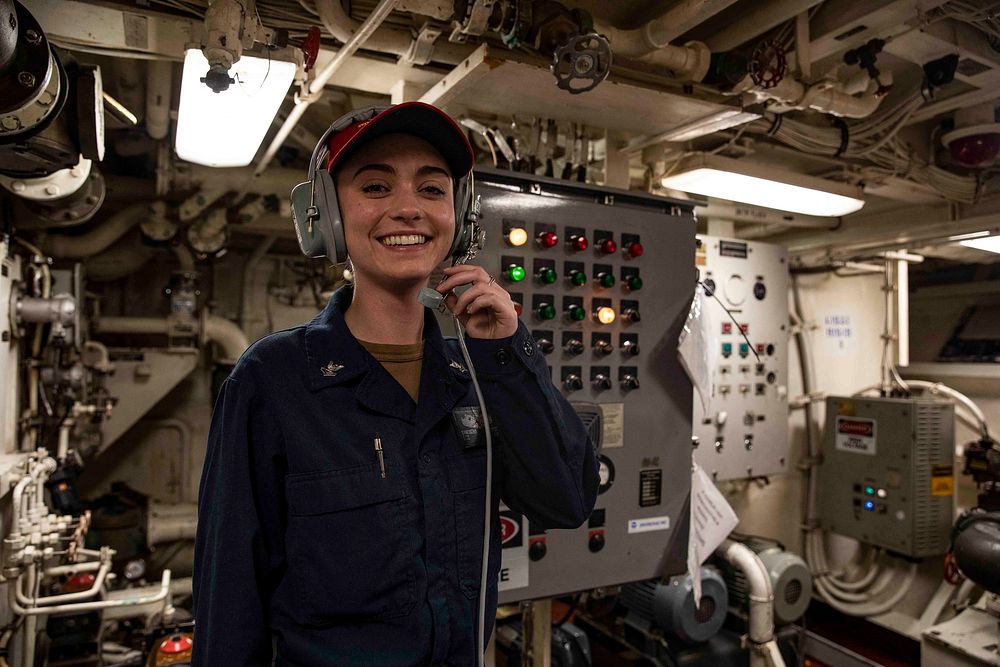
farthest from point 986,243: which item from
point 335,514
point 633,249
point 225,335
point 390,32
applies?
point 225,335

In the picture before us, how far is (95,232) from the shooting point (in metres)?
4.35

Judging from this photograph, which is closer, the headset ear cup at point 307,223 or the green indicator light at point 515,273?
the headset ear cup at point 307,223

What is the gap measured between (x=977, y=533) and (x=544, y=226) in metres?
2.86

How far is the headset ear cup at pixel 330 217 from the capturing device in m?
1.29

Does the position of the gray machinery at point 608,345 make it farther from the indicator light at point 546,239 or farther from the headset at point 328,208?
the headset at point 328,208

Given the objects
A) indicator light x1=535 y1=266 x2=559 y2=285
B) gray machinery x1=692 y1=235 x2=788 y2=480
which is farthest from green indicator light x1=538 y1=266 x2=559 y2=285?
gray machinery x1=692 y1=235 x2=788 y2=480

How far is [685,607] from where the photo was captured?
3.62m

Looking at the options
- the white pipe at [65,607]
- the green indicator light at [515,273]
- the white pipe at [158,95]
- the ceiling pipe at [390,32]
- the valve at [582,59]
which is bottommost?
the white pipe at [65,607]

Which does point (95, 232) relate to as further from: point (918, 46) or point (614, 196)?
point (918, 46)

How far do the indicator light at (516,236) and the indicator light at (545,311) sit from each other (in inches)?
8.6

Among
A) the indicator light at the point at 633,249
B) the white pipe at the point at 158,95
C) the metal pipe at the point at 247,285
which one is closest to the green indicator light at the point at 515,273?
the indicator light at the point at 633,249

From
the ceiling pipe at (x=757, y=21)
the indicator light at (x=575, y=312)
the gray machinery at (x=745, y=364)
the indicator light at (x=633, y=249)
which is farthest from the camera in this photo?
the gray machinery at (x=745, y=364)

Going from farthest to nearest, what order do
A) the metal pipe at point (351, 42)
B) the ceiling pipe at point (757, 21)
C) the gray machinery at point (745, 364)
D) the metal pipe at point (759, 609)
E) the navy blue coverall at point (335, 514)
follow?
the gray machinery at point (745, 364) → the metal pipe at point (759, 609) → the ceiling pipe at point (757, 21) → the metal pipe at point (351, 42) → the navy blue coverall at point (335, 514)

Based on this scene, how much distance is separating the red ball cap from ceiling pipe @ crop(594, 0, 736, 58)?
1.01m
